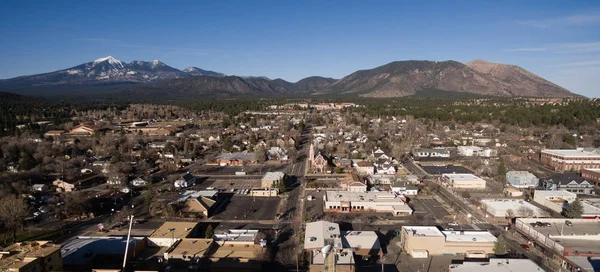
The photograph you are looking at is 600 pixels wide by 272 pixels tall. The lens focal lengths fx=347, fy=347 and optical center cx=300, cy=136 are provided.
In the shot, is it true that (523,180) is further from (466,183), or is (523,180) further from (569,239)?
(569,239)

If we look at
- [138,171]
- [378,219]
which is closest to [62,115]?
[138,171]

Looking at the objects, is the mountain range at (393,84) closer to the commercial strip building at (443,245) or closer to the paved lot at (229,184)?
the paved lot at (229,184)

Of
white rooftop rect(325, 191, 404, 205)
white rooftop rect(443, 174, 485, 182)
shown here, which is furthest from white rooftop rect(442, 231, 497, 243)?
white rooftop rect(443, 174, 485, 182)

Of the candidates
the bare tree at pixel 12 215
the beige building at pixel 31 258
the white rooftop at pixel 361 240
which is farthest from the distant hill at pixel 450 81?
the beige building at pixel 31 258

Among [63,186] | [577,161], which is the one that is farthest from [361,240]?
[577,161]

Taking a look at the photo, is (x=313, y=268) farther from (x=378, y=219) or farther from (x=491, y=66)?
(x=491, y=66)

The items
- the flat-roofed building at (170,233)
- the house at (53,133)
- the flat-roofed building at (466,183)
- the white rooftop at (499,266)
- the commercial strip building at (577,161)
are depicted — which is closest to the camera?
the white rooftop at (499,266)
